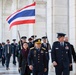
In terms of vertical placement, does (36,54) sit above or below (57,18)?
below

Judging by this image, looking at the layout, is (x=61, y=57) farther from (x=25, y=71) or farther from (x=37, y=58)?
(x=25, y=71)

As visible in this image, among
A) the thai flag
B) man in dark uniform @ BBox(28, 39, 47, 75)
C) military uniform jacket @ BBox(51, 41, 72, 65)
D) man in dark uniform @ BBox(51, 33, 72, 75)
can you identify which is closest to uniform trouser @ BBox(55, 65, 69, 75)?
man in dark uniform @ BBox(51, 33, 72, 75)

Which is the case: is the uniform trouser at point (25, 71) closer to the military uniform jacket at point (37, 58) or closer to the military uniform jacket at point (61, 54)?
the military uniform jacket at point (37, 58)

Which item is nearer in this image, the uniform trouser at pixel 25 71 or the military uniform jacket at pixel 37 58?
the military uniform jacket at pixel 37 58

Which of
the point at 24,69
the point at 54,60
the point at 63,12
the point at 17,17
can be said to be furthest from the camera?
the point at 63,12

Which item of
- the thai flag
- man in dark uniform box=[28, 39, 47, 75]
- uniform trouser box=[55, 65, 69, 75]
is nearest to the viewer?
uniform trouser box=[55, 65, 69, 75]

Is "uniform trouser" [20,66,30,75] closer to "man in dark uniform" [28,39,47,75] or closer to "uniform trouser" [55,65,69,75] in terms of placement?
"man in dark uniform" [28,39,47,75]

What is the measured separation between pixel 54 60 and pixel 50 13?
319 inches

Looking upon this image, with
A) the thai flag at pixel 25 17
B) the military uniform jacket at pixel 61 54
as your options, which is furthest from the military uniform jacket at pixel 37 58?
the thai flag at pixel 25 17

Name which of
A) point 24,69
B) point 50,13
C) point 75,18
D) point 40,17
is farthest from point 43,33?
point 24,69

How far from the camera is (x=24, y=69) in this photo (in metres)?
13.8

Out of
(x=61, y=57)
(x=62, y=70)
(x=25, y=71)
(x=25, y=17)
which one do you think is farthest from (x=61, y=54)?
(x=25, y=17)

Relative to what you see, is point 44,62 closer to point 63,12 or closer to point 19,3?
point 63,12

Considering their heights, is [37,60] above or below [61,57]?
below
